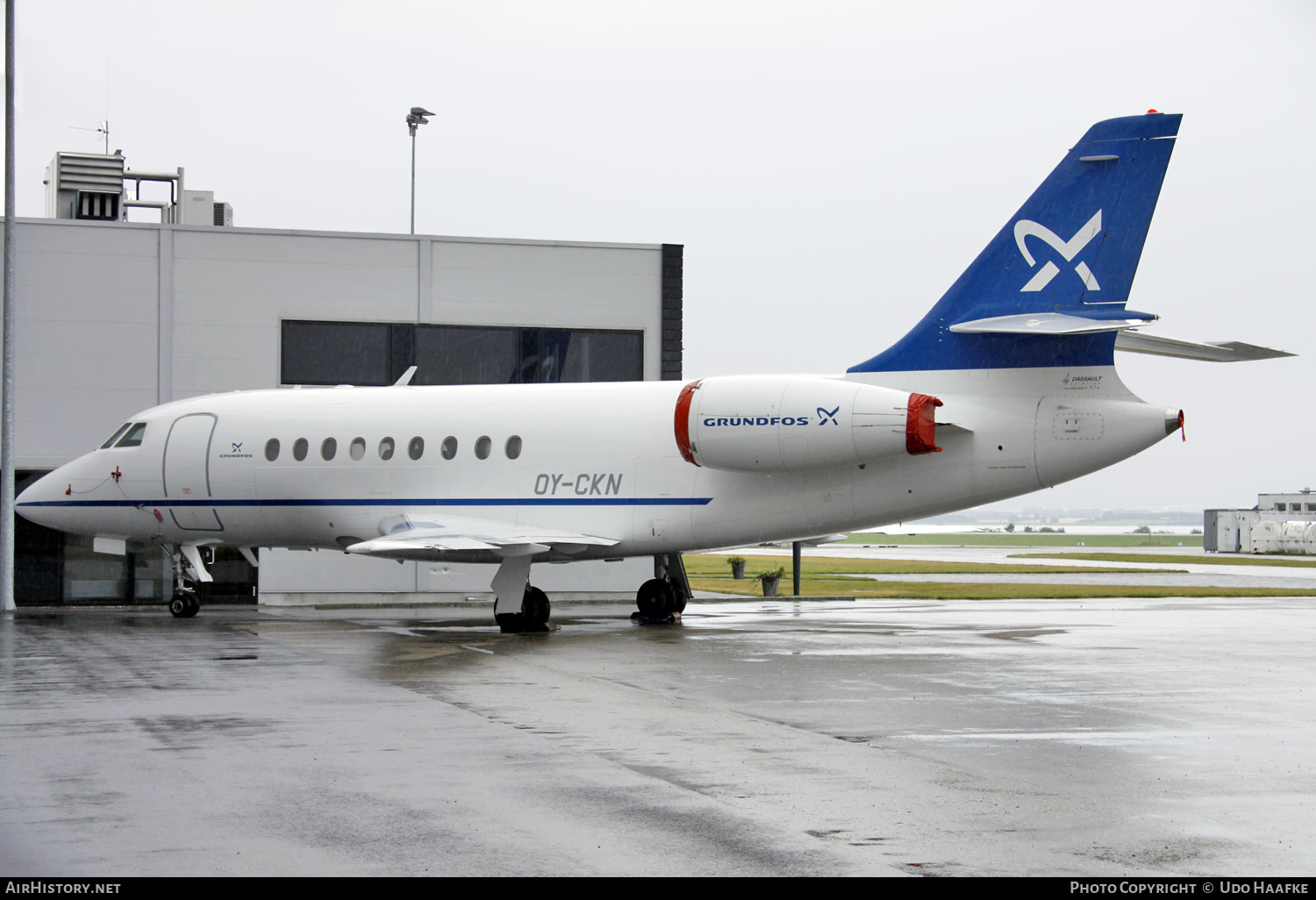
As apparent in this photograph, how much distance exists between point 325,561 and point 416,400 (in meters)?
6.75

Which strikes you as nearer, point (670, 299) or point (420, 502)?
point (420, 502)

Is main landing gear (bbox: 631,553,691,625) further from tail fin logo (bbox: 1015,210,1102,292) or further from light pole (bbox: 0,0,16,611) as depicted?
light pole (bbox: 0,0,16,611)

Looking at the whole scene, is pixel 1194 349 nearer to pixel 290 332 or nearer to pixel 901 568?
pixel 290 332

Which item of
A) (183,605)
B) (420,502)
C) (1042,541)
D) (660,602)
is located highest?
(420,502)

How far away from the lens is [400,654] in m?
15.2

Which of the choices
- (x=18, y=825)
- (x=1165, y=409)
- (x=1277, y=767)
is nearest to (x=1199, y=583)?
(x=1165, y=409)

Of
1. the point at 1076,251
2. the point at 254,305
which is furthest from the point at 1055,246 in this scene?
the point at 254,305

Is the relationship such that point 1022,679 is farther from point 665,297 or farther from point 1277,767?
point 665,297

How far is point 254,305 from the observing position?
2639 cm

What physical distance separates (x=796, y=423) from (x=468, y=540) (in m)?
4.94

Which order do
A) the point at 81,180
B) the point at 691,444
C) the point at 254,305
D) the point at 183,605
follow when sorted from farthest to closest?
the point at 81,180 → the point at 254,305 → the point at 183,605 → the point at 691,444

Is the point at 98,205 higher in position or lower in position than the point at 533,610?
higher

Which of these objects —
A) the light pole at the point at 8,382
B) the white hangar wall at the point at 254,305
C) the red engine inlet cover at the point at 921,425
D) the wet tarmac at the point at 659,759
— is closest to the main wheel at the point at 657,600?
the wet tarmac at the point at 659,759

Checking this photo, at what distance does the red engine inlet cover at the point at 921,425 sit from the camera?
16.7m
